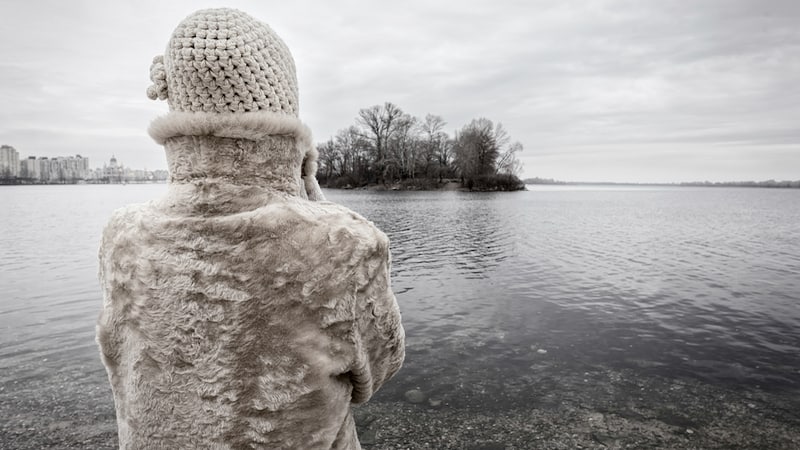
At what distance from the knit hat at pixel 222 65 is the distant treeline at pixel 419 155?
84602mm

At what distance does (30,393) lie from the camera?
6.64m

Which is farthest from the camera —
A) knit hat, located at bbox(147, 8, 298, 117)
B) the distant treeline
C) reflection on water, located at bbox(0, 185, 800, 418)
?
the distant treeline

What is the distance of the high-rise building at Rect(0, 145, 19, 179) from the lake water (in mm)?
179793

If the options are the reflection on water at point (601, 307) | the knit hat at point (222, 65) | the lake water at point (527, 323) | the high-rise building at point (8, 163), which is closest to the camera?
the knit hat at point (222, 65)

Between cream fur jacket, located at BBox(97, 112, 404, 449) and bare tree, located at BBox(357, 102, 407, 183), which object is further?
bare tree, located at BBox(357, 102, 407, 183)

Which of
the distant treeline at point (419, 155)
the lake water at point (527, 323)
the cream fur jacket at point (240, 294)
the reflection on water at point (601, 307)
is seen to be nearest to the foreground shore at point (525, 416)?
the lake water at point (527, 323)

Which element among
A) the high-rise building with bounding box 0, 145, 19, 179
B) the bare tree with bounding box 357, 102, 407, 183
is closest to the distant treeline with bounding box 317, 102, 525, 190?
the bare tree with bounding box 357, 102, 407, 183

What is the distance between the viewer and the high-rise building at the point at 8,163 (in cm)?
15764

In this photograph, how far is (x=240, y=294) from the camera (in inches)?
48.4

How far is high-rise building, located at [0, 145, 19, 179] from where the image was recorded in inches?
6206

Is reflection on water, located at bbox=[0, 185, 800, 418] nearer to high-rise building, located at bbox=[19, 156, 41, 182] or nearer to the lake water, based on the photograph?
the lake water

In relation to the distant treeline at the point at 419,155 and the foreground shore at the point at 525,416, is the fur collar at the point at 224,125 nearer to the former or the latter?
the foreground shore at the point at 525,416

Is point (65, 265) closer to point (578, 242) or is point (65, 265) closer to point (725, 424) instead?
point (725, 424)

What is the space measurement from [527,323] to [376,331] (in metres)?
9.98
